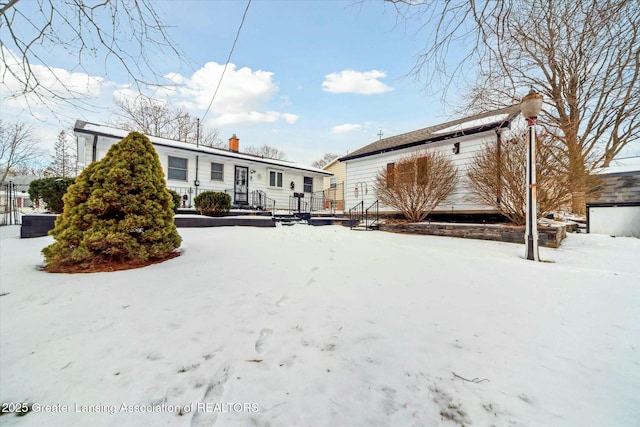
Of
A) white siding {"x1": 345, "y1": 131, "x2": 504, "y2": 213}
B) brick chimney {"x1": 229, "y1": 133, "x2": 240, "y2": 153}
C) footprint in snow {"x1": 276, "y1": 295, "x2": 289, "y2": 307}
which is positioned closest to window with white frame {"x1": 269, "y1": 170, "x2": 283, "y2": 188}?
brick chimney {"x1": 229, "y1": 133, "x2": 240, "y2": 153}

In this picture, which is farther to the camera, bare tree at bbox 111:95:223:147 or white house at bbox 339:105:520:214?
bare tree at bbox 111:95:223:147

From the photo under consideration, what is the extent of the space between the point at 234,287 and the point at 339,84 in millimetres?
7529

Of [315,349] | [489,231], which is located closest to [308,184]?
[489,231]

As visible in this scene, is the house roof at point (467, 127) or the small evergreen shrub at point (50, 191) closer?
the small evergreen shrub at point (50, 191)

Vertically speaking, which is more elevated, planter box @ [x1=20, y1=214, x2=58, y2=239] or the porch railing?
the porch railing

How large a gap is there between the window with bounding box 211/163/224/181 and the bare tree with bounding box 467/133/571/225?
11.7 m

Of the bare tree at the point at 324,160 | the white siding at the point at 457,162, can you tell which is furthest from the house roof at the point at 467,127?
the bare tree at the point at 324,160

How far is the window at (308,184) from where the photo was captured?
16.7m

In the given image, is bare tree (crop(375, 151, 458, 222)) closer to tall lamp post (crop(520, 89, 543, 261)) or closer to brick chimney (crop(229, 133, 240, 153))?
tall lamp post (crop(520, 89, 543, 261))

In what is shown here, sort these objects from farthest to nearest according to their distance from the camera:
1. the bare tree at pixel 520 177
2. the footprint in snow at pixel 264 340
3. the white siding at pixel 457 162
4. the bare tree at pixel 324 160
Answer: the bare tree at pixel 324 160
the white siding at pixel 457 162
the bare tree at pixel 520 177
the footprint in snow at pixel 264 340

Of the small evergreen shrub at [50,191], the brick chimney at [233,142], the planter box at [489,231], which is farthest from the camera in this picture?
the brick chimney at [233,142]

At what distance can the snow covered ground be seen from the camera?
116 centimetres

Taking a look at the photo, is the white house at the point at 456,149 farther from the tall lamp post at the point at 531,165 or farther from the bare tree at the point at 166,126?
the bare tree at the point at 166,126

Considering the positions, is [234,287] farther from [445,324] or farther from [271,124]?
[271,124]
